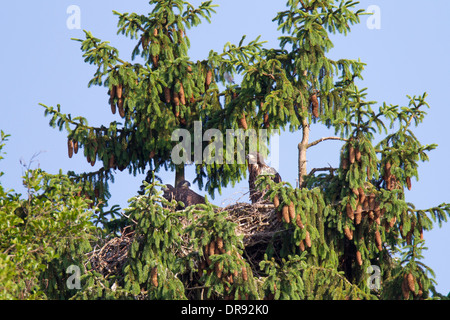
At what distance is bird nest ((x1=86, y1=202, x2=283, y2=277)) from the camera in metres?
22.7

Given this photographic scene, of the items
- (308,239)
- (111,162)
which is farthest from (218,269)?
(111,162)

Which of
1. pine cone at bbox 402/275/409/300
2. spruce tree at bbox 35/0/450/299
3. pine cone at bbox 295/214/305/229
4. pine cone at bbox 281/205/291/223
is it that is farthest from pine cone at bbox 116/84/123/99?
pine cone at bbox 402/275/409/300

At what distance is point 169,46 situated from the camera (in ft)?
87.3

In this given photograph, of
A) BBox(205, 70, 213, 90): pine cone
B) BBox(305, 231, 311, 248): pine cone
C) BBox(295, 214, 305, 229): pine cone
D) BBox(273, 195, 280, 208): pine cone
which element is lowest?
BBox(305, 231, 311, 248): pine cone

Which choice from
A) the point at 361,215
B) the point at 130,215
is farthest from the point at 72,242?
the point at 361,215

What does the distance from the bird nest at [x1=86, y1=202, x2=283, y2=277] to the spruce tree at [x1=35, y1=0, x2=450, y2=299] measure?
0.23m

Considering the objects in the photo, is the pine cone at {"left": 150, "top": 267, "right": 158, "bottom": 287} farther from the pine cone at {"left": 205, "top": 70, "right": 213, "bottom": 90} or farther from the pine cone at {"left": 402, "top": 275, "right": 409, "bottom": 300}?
the pine cone at {"left": 205, "top": 70, "right": 213, "bottom": 90}

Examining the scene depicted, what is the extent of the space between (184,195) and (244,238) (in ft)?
7.83

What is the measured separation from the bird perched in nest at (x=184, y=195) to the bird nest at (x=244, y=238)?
1.44 m

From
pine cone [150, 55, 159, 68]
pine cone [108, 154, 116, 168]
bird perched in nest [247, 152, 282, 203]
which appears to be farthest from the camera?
pine cone [150, 55, 159, 68]

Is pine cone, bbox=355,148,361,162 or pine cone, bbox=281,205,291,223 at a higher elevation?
pine cone, bbox=355,148,361,162
